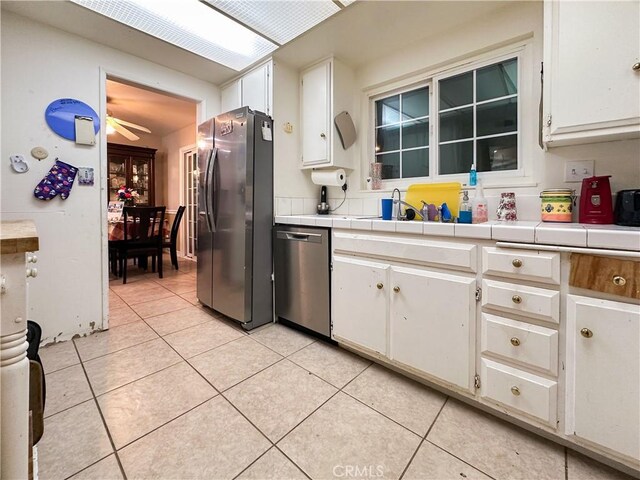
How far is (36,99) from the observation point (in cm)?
195

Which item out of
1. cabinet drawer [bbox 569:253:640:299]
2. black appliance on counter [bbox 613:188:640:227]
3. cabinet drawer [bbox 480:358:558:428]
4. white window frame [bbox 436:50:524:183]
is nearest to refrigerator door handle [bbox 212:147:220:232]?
white window frame [bbox 436:50:524:183]

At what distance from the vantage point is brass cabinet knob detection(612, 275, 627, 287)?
97cm

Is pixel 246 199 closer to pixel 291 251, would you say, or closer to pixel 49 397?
pixel 291 251

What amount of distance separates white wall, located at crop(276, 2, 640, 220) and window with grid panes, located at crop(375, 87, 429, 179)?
0.40ft

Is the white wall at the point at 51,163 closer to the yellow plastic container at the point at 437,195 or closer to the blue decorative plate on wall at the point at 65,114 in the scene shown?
the blue decorative plate on wall at the point at 65,114

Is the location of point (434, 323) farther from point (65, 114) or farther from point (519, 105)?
point (65, 114)

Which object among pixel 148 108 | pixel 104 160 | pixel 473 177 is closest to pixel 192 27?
pixel 104 160

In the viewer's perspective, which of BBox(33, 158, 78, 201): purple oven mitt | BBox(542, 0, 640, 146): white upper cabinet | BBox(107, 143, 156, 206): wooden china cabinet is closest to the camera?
BBox(542, 0, 640, 146): white upper cabinet

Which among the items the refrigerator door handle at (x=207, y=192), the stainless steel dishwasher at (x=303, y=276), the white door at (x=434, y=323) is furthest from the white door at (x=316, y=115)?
the white door at (x=434, y=323)

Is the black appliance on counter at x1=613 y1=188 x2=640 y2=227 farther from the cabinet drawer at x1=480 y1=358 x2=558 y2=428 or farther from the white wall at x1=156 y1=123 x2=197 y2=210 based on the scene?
the white wall at x1=156 y1=123 x2=197 y2=210

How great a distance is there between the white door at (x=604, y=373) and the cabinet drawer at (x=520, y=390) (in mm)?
58

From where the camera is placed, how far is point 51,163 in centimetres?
202

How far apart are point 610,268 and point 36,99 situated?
3.33m
